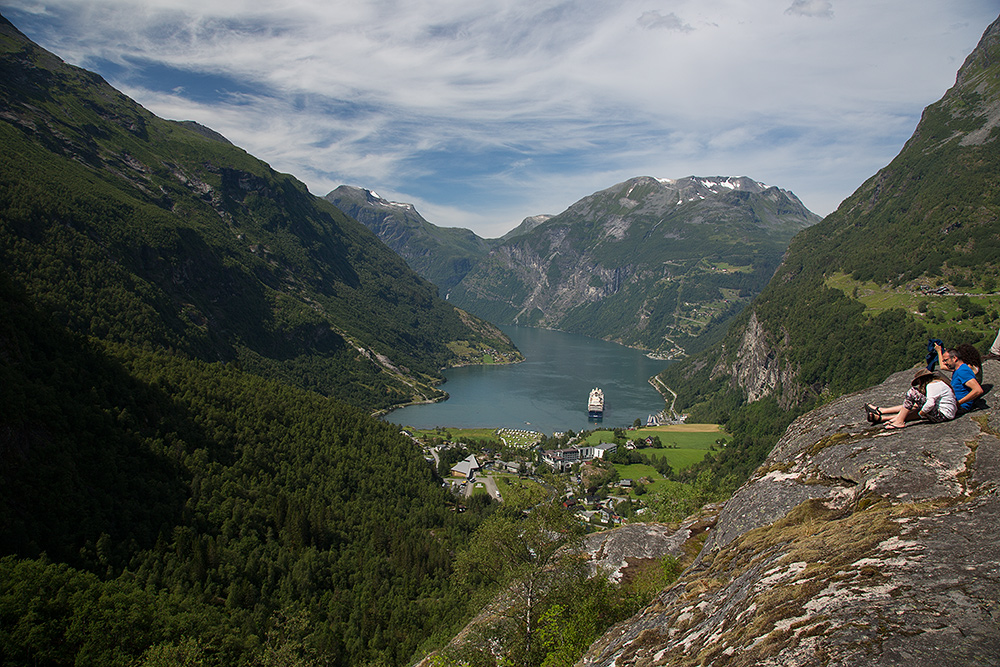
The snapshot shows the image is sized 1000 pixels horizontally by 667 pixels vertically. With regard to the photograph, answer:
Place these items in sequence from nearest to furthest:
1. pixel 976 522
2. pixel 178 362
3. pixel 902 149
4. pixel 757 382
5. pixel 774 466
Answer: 1. pixel 976 522
2. pixel 774 466
3. pixel 178 362
4. pixel 757 382
5. pixel 902 149

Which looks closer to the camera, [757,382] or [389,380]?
[757,382]

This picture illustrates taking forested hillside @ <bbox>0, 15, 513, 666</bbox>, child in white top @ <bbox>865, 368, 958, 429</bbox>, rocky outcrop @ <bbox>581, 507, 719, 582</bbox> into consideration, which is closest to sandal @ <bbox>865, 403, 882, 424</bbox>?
child in white top @ <bbox>865, 368, 958, 429</bbox>

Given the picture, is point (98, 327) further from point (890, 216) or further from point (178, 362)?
point (890, 216)

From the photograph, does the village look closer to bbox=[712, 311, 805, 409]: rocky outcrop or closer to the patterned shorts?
bbox=[712, 311, 805, 409]: rocky outcrop

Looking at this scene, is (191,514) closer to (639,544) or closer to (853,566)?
(639,544)

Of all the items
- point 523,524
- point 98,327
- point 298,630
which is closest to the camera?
point 523,524

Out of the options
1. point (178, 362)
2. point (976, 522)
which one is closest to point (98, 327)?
point (178, 362)

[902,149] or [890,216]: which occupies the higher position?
[902,149]

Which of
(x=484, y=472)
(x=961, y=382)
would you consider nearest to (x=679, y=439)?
(x=484, y=472)

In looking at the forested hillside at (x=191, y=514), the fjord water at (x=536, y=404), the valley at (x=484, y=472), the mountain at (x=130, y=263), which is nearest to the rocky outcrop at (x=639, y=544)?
the valley at (x=484, y=472)
